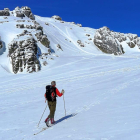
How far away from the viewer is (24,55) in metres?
29.6

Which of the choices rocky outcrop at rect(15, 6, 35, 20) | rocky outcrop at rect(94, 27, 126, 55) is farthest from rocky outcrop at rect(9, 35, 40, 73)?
rocky outcrop at rect(15, 6, 35, 20)

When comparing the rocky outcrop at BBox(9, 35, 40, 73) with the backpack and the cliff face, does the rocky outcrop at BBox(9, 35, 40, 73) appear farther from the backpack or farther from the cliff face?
the backpack

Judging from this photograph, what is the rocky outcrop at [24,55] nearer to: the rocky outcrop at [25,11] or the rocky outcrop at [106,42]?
the rocky outcrop at [106,42]

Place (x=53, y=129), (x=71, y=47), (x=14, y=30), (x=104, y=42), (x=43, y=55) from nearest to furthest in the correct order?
(x=53, y=129) → (x=43, y=55) → (x=14, y=30) → (x=71, y=47) → (x=104, y=42)

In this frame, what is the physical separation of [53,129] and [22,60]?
24623mm

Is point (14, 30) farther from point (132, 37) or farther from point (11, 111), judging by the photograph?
point (132, 37)

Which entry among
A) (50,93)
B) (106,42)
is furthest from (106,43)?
(50,93)

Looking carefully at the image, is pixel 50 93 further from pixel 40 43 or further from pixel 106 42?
pixel 106 42

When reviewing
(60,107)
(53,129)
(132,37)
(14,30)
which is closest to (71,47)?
(14,30)

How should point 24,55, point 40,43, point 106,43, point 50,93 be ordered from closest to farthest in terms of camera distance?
1. point 50,93
2. point 24,55
3. point 40,43
4. point 106,43

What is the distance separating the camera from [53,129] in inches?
249

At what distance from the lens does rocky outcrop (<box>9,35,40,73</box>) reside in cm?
2839

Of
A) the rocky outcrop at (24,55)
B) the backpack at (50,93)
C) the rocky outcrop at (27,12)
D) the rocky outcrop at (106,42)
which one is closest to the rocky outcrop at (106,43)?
the rocky outcrop at (106,42)

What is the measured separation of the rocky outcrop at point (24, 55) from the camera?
2839 cm
